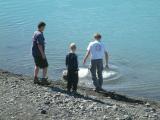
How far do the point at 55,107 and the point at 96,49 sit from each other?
10.9 ft

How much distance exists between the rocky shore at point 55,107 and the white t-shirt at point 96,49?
4.38 ft

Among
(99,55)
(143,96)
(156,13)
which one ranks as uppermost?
(156,13)

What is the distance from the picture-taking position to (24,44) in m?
24.8

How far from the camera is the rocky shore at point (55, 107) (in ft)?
39.5

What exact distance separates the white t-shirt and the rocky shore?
4.38 feet

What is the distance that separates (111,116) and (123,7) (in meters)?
21.9

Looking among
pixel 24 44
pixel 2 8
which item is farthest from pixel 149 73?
pixel 2 8

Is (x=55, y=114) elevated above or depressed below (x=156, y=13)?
below

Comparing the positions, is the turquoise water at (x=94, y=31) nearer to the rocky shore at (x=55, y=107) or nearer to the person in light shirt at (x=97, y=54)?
the person in light shirt at (x=97, y=54)

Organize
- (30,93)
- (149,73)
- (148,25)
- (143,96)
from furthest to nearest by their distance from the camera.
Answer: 1. (148,25)
2. (149,73)
3. (143,96)
4. (30,93)

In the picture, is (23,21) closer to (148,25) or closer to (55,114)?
(148,25)

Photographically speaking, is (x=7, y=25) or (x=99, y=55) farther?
(x=7, y=25)

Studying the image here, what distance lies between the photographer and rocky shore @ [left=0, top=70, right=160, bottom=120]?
12.0 m

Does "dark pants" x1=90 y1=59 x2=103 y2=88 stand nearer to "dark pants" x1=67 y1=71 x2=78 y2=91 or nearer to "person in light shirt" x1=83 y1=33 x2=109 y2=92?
"person in light shirt" x1=83 y1=33 x2=109 y2=92
